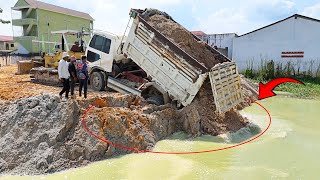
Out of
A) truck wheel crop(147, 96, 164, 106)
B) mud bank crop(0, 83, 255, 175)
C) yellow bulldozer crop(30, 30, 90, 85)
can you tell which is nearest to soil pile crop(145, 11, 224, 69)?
mud bank crop(0, 83, 255, 175)

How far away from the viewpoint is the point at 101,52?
11.3 meters

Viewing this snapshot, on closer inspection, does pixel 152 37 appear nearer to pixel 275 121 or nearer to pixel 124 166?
pixel 124 166

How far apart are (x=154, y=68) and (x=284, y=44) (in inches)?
688

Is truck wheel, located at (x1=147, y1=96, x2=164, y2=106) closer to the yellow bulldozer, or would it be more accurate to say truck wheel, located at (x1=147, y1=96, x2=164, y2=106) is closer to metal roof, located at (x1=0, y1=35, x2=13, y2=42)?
the yellow bulldozer

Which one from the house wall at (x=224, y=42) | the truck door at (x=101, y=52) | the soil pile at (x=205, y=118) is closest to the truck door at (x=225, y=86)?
the soil pile at (x=205, y=118)

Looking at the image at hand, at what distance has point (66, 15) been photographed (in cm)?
3997

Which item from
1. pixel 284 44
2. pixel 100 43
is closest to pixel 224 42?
pixel 284 44

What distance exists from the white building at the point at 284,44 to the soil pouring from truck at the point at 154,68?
15458mm

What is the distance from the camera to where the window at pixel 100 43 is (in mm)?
11148

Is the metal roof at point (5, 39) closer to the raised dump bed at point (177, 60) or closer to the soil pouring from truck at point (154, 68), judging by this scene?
the soil pouring from truck at point (154, 68)

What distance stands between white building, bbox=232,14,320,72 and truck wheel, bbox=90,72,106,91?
17.0 m

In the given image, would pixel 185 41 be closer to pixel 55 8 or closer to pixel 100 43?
pixel 100 43

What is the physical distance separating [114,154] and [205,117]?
302 centimetres

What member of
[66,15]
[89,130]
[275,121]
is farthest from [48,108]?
[66,15]
